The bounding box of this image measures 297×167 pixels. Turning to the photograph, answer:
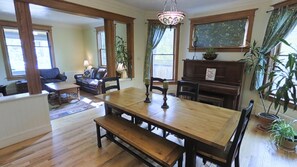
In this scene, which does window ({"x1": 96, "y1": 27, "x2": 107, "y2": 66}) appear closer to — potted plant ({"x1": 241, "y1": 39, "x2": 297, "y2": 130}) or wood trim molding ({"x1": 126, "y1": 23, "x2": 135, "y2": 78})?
wood trim molding ({"x1": 126, "y1": 23, "x2": 135, "y2": 78})

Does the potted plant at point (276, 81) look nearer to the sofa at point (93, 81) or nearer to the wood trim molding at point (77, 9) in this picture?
the wood trim molding at point (77, 9)

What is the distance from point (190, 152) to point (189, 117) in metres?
0.36

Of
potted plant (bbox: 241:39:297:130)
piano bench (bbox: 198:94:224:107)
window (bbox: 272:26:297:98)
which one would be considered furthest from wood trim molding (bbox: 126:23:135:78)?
window (bbox: 272:26:297:98)

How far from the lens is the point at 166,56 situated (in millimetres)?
4828

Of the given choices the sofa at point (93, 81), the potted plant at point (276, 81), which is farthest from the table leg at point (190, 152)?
the sofa at point (93, 81)

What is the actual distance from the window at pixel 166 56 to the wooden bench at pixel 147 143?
116 inches

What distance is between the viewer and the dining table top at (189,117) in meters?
1.33

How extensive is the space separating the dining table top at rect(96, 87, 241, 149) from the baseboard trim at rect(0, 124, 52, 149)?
1385 mm

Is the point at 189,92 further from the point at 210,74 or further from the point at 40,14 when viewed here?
the point at 40,14

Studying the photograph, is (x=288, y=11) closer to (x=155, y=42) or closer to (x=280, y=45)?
(x=280, y=45)

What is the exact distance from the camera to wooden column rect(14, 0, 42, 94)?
2.39 meters

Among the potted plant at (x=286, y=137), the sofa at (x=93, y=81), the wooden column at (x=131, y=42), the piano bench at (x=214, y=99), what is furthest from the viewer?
the sofa at (x=93, y=81)

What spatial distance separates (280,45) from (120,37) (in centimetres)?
431

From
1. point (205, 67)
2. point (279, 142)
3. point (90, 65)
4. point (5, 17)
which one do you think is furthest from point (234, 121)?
point (5, 17)
